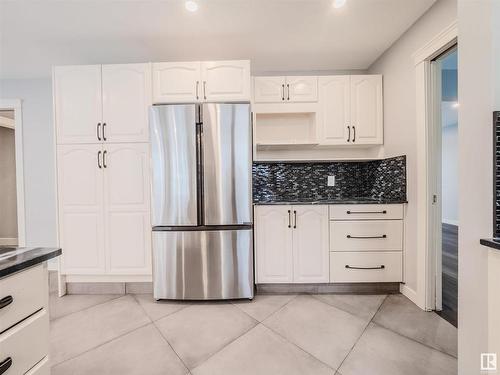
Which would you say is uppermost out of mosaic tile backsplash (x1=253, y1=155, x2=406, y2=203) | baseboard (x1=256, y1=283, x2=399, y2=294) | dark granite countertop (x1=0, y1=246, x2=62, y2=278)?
mosaic tile backsplash (x1=253, y1=155, x2=406, y2=203)

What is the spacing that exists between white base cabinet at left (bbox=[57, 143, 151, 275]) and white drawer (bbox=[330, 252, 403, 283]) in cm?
178

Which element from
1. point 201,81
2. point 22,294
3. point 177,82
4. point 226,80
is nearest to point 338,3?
point 226,80

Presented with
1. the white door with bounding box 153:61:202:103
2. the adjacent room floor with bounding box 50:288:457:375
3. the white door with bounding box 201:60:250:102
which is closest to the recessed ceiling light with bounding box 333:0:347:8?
the white door with bounding box 201:60:250:102

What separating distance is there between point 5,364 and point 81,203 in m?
1.84

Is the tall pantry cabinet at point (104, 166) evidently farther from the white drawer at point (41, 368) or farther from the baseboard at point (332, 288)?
the white drawer at point (41, 368)

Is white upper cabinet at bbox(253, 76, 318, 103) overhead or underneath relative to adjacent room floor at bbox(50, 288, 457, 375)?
overhead

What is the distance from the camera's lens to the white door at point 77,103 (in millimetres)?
2205

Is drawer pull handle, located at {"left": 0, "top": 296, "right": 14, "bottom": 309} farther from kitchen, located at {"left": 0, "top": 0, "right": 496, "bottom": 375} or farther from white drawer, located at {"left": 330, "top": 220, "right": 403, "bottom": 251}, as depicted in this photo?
white drawer, located at {"left": 330, "top": 220, "right": 403, "bottom": 251}

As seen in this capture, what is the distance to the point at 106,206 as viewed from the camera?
2227 millimetres

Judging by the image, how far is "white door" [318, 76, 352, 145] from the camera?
2479 millimetres

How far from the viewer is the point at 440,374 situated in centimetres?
130

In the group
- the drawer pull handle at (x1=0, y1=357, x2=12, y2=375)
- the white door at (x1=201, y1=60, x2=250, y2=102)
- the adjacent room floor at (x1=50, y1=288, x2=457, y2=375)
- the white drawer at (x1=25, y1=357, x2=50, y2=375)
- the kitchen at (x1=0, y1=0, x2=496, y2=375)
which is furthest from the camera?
the white door at (x1=201, y1=60, x2=250, y2=102)

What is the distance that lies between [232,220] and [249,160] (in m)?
0.55

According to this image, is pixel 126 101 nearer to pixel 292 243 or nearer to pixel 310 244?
pixel 292 243
